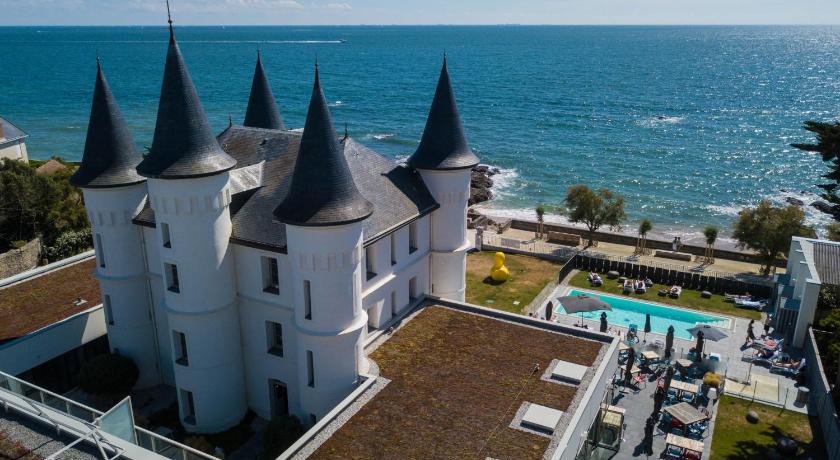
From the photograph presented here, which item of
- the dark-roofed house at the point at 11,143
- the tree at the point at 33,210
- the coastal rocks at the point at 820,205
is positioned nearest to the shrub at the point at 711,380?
the tree at the point at 33,210

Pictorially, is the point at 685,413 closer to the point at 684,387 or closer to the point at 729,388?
the point at 684,387

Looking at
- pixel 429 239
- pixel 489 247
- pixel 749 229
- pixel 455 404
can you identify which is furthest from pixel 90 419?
pixel 749 229

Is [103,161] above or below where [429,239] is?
above

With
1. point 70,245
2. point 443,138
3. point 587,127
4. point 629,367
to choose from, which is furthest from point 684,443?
point 587,127

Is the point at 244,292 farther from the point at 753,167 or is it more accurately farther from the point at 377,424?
the point at 753,167

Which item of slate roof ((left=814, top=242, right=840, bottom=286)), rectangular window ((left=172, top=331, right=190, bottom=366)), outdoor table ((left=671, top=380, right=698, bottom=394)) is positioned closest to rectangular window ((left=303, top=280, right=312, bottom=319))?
rectangular window ((left=172, top=331, right=190, bottom=366))

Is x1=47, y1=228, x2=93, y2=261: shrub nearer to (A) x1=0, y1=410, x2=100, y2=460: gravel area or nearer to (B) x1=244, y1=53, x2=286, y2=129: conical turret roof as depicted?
(B) x1=244, y1=53, x2=286, y2=129: conical turret roof
